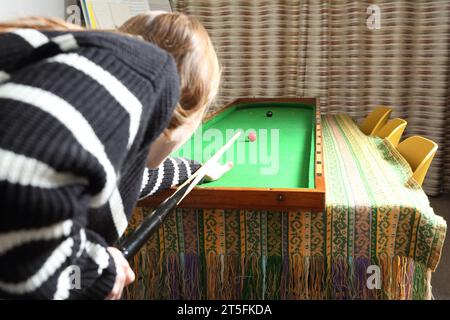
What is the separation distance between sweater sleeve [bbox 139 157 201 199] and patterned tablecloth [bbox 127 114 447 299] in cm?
10

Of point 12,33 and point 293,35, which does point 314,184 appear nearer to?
point 12,33

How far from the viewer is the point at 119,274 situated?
0.76 m

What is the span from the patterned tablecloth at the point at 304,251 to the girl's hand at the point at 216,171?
13cm

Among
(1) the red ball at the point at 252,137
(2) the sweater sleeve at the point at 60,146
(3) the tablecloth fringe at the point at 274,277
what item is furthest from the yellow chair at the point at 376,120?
(2) the sweater sleeve at the point at 60,146

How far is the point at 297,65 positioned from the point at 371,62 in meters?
0.59

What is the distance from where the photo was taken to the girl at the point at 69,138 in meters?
0.51

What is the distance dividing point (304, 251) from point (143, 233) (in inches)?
21.4

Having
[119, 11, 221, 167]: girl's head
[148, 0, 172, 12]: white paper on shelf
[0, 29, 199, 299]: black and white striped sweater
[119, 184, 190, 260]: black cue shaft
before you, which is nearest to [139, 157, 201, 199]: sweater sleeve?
[119, 184, 190, 260]: black cue shaft

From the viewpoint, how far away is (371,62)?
3379 mm

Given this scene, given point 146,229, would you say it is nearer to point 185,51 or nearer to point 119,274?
point 119,274

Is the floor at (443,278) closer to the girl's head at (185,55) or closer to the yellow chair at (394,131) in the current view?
the yellow chair at (394,131)

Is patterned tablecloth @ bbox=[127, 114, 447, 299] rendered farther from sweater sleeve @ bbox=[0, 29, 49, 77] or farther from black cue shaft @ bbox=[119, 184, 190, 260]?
sweater sleeve @ bbox=[0, 29, 49, 77]

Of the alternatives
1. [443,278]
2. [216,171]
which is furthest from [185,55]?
[443,278]
